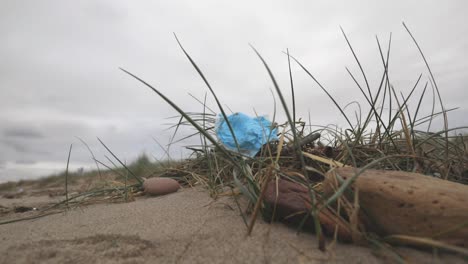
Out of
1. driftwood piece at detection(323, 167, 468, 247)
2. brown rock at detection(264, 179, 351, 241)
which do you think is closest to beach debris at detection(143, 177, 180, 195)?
brown rock at detection(264, 179, 351, 241)

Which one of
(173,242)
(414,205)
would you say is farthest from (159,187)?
(414,205)

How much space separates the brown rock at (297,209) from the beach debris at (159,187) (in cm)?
93

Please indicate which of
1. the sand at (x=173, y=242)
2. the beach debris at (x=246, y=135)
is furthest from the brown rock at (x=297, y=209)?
the beach debris at (x=246, y=135)

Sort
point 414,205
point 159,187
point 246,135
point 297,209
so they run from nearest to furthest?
point 414,205, point 297,209, point 159,187, point 246,135

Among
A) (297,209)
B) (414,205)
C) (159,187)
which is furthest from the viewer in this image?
(159,187)

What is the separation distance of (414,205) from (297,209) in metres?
0.34

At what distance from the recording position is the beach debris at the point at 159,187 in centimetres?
166

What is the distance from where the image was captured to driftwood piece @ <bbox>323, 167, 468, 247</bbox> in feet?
2.29

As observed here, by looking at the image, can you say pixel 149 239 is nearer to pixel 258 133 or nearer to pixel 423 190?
pixel 423 190

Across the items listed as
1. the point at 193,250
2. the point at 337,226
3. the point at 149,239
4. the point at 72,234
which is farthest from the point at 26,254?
the point at 337,226

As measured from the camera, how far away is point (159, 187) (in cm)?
167

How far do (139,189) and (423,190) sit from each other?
172cm

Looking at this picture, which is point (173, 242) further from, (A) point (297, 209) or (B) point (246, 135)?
(B) point (246, 135)

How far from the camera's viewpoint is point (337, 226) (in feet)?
2.38
